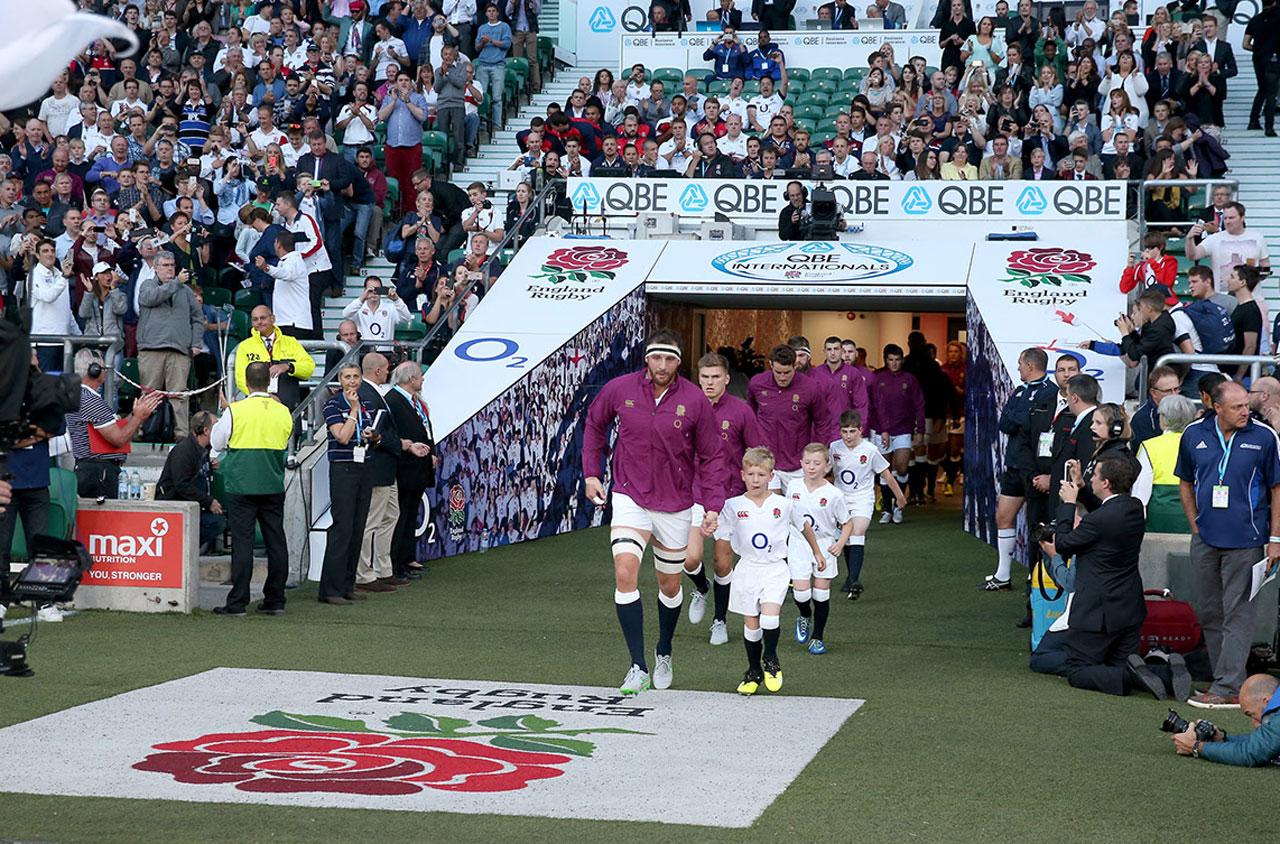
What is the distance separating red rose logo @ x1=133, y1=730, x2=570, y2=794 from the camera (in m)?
6.30

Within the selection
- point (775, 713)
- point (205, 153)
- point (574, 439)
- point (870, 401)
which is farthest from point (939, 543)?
point (205, 153)

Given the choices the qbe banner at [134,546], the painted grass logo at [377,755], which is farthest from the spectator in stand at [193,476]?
the painted grass logo at [377,755]

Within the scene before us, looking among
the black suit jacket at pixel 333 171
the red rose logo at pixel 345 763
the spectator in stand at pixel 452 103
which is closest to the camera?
the red rose logo at pixel 345 763

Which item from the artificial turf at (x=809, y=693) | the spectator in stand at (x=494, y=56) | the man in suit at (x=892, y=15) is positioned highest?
the man in suit at (x=892, y=15)

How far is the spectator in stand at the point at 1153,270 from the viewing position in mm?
14539

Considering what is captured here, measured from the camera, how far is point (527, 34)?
24.2 metres

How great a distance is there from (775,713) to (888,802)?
69.1 inches

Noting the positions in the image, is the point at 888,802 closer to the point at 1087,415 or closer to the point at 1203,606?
the point at 1203,606

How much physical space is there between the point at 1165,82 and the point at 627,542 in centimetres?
1429

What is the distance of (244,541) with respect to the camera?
10758 millimetres

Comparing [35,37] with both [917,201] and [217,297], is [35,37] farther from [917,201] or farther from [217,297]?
[917,201]

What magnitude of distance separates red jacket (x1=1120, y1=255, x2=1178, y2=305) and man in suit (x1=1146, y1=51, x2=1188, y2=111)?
228 inches

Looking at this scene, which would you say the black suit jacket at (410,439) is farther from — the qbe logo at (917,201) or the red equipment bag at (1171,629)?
the qbe logo at (917,201)

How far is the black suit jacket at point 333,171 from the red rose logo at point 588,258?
8.74ft
